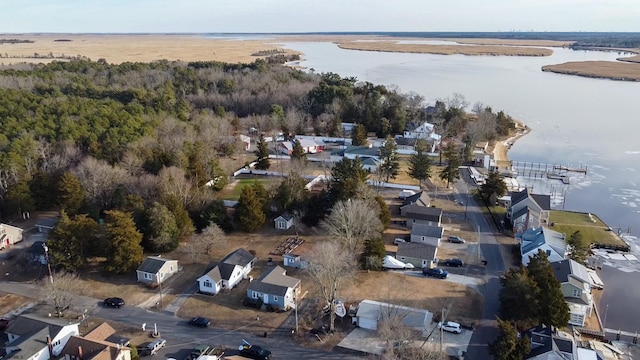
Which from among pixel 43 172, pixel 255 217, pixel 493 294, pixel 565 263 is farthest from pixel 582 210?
pixel 43 172

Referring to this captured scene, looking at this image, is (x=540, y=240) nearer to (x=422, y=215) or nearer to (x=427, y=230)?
(x=427, y=230)

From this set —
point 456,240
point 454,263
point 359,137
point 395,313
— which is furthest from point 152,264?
point 359,137

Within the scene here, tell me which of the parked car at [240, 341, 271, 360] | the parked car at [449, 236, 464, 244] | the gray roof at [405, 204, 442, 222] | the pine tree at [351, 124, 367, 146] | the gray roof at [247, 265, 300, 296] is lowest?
the parked car at [240, 341, 271, 360]

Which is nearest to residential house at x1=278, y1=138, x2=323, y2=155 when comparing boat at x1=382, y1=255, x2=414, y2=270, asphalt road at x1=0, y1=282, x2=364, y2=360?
boat at x1=382, y1=255, x2=414, y2=270

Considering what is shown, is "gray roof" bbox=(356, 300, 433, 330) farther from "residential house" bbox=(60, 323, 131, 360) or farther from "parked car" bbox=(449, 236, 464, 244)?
"residential house" bbox=(60, 323, 131, 360)

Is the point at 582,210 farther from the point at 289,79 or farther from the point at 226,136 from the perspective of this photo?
the point at 289,79

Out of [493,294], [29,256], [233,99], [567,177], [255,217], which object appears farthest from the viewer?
[233,99]

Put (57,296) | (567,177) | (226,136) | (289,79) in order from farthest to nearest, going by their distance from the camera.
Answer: (289,79) → (226,136) → (567,177) → (57,296)
